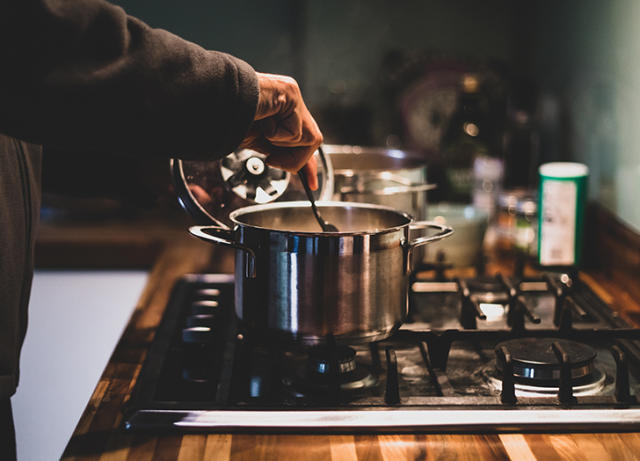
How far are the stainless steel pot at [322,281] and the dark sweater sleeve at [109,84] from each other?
13cm

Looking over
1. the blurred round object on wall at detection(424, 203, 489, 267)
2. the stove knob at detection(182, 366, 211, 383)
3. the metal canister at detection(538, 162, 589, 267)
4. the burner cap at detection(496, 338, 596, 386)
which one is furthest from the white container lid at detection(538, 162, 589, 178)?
the stove knob at detection(182, 366, 211, 383)

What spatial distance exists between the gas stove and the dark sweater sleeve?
0.23 m

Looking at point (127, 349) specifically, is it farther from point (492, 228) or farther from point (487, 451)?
point (492, 228)

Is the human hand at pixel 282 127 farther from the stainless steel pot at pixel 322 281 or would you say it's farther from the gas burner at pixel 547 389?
the gas burner at pixel 547 389

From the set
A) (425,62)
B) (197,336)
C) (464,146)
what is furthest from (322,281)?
(425,62)

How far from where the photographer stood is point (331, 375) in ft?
2.50

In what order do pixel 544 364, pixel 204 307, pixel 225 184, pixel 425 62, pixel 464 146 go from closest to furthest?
1. pixel 544 364
2. pixel 225 184
3. pixel 204 307
4. pixel 464 146
5. pixel 425 62

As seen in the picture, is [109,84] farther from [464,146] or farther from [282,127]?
[464,146]

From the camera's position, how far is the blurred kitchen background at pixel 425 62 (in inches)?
61.9

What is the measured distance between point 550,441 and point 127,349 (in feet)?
1.63

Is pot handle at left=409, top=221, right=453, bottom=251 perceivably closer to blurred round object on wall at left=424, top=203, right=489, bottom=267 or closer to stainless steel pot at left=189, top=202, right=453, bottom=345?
stainless steel pot at left=189, top=202, right=453, bottom=345

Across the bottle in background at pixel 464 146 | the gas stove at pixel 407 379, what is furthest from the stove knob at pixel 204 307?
the bottle in background at pixel 464 146

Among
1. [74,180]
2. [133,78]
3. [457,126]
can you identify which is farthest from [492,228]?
[133,78]

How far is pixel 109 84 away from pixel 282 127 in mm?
206
